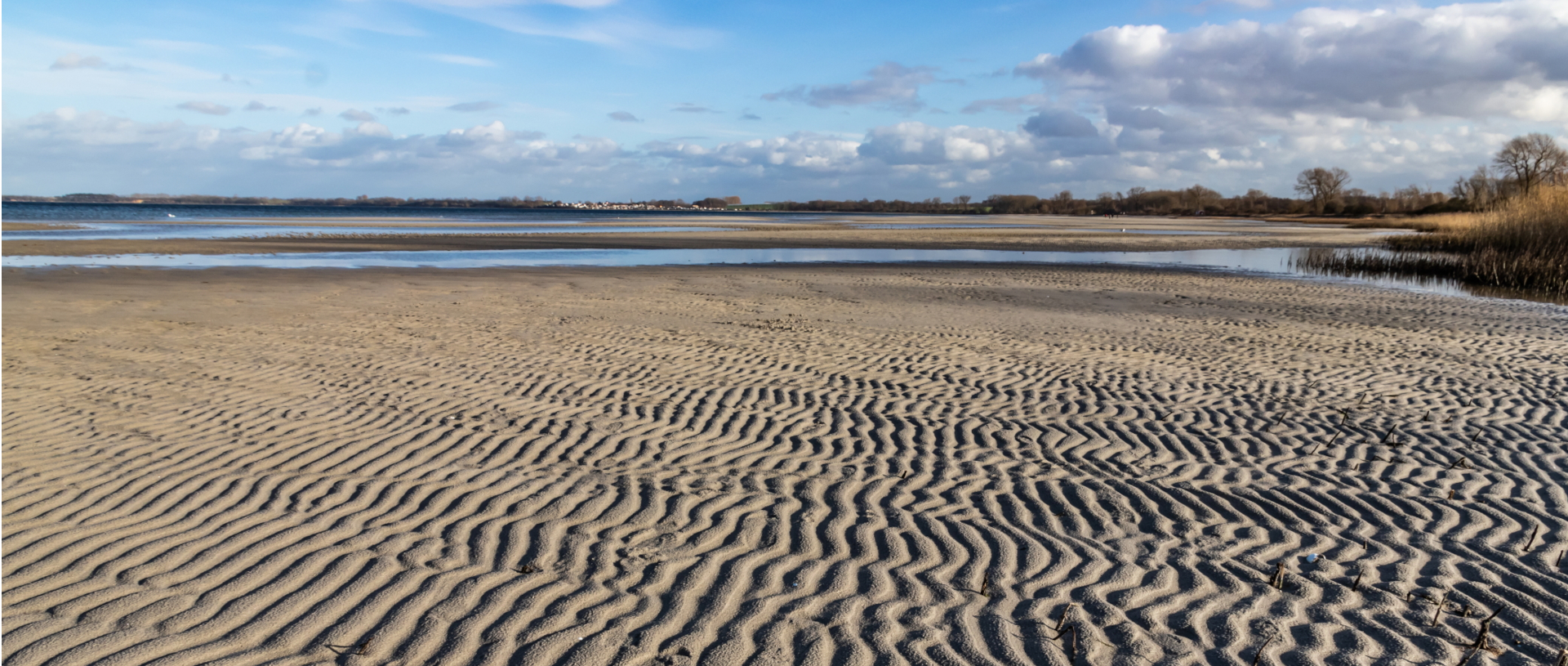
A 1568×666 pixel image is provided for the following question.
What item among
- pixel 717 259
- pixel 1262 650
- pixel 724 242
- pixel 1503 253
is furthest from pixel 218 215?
pixel 1262 650

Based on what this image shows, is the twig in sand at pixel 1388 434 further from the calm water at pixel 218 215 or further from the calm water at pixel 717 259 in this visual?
the calm water at pixel 218 215

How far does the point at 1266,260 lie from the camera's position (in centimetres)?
3544

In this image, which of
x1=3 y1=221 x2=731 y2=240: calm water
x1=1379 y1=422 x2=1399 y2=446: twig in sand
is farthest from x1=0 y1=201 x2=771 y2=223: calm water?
x1=1379 y1=422 x2=1399 y2=446: twig in sand

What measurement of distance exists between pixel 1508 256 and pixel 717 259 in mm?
24883

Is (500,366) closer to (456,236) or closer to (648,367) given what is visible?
(648,367)

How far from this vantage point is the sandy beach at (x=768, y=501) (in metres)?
4.11

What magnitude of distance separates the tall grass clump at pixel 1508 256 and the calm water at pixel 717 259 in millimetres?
1133

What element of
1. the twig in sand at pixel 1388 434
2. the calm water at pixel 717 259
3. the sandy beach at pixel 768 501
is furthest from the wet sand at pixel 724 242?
the twig in sand at pixel 1388 434

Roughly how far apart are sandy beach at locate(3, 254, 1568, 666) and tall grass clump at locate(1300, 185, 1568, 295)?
1595 centimetres

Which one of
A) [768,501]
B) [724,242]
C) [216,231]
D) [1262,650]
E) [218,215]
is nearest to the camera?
[1262,650]

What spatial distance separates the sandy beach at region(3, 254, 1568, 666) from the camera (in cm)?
411

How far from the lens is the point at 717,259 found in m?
32.9

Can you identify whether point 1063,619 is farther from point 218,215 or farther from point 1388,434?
point 218,215

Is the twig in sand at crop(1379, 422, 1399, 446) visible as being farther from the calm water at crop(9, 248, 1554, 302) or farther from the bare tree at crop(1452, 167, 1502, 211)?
the bare tree at crop(1452, 167, 1502, 211)
